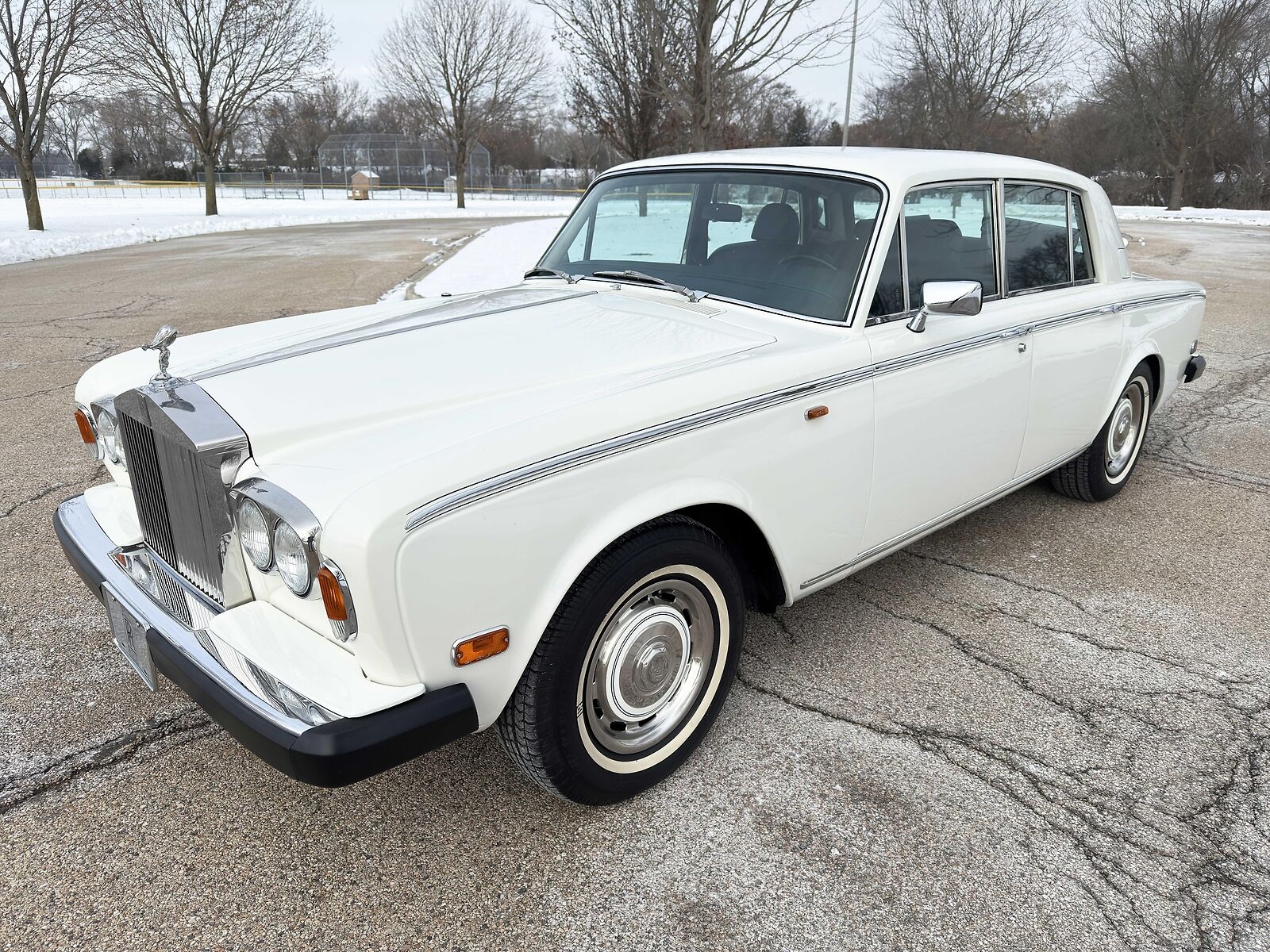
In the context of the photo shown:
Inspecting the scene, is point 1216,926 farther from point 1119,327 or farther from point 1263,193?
point 1263,193

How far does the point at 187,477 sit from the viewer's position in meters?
2.26

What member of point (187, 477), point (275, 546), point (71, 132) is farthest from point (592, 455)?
point (71, 132)

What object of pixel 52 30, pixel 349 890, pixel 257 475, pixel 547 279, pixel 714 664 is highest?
pixel 52 30

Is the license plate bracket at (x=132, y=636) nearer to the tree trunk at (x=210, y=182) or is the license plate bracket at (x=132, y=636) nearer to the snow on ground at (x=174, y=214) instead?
the snow on ground at (x=174, y=214)

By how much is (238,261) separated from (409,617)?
1548 centimetres

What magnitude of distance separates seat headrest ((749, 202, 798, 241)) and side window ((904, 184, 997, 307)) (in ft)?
1.25

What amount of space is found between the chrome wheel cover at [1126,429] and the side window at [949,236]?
4.64ft

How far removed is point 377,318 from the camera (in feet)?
10.9

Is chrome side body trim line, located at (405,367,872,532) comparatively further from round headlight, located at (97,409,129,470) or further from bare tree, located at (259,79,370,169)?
bare tree, located at (259,79,370,169)


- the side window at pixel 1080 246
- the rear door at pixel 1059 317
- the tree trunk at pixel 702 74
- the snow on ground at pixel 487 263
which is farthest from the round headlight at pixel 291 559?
the tree trunk at pixel 702 74

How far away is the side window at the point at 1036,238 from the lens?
11.9 feet

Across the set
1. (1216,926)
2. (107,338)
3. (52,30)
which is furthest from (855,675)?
(52,30)

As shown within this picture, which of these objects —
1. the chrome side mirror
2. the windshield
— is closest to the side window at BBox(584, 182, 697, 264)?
the windshield

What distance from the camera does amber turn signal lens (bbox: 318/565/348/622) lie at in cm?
188
